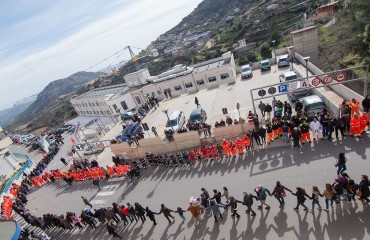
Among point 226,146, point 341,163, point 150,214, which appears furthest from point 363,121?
point 150,214

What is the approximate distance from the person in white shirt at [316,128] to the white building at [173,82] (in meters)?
18.6

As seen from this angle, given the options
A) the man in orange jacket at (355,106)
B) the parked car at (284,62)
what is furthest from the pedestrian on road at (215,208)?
the parked car at (284,62)

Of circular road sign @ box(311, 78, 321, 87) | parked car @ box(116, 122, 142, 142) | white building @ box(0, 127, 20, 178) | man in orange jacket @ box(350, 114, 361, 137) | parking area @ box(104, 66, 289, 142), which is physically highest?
circular road sign @ box(311, 78, 321, 87)

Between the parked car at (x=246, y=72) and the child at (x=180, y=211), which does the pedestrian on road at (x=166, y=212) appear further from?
the parked car at (x=246, y=72)

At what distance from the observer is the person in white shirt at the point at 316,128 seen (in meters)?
13.5

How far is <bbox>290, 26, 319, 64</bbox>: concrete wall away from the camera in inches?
1075

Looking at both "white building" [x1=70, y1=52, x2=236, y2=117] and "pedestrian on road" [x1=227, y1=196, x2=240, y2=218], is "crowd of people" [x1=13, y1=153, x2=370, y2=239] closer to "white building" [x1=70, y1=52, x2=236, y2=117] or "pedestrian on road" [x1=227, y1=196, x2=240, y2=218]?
"pedestrian on road" [x1=227, y1=196, x2=240, y2=218]

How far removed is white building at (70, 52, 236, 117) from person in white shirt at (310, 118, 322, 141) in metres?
18.6

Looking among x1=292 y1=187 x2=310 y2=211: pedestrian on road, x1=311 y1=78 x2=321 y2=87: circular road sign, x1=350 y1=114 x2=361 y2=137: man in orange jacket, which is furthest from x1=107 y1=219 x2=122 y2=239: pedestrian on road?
x1=311 y1=78 x2=321 y2=87: circular road sign

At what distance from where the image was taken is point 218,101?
27562 millimetres

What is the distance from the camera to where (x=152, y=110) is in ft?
108

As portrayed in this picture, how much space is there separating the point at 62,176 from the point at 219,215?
17031mm

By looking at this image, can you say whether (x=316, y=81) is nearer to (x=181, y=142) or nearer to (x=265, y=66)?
(x=181, y=142)

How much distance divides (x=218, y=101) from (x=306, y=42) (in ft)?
38.7
